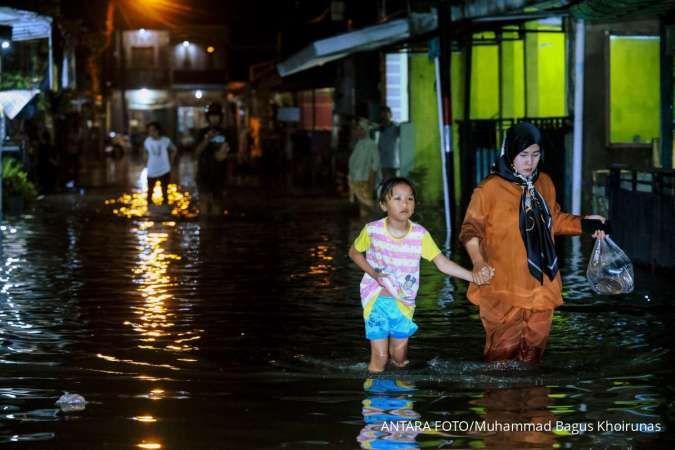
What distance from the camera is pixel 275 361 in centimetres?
998

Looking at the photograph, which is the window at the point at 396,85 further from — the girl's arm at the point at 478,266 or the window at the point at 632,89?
the girl's arm at the point at 478,266

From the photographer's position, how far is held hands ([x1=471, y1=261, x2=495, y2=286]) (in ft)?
27.5

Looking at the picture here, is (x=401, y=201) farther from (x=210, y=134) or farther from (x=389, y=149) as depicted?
(x=389, y=149)

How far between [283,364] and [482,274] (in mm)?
1982

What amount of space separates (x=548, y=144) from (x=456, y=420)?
14134mm

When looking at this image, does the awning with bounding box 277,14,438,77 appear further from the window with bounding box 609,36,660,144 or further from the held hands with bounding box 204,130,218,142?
the window with bounding box 609,36,660,144

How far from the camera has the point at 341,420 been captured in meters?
7.77

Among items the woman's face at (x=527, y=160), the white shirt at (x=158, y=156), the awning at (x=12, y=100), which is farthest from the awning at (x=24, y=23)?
the woman's face at (x=527, y=160)

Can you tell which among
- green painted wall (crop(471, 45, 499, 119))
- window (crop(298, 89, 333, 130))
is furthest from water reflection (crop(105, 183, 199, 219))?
window (crop(298, 89, 333, 130))

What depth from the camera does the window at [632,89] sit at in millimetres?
21188

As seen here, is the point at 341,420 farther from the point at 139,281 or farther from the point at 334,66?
the point at 334,66

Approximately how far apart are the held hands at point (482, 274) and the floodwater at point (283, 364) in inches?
26.7

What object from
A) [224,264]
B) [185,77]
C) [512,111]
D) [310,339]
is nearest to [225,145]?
[512,111]

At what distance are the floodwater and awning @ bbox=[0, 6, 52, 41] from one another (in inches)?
243
